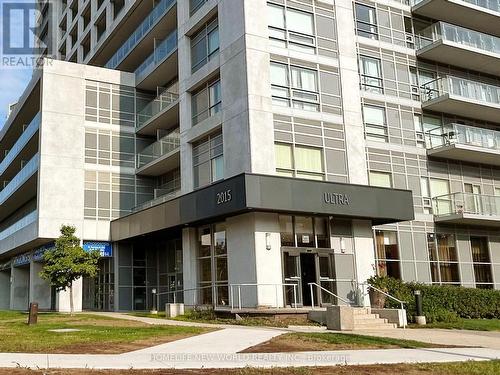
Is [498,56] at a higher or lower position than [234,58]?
higher

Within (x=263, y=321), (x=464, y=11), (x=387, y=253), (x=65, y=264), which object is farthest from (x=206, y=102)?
(x=464, y=11)

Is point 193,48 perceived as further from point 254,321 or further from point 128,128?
point 254,321

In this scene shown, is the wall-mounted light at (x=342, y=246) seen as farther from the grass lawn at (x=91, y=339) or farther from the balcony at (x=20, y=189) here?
the balcony at (x=20, y=189)

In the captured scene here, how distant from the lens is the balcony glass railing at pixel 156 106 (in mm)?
33528

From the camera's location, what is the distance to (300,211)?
2286 centimetres

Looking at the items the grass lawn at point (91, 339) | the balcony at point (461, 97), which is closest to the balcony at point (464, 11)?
the balcony at point (461, 97)

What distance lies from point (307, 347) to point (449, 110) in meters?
22.5

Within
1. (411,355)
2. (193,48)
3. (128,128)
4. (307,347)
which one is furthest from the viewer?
(128,128)

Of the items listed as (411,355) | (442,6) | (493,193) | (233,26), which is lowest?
(411,355)

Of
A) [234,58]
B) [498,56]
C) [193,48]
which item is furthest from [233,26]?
[498,56]

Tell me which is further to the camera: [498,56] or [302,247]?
[498,56]

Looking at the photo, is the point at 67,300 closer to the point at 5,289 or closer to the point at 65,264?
the point at 65,264

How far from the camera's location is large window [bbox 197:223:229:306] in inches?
980

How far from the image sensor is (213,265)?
25578 mm
